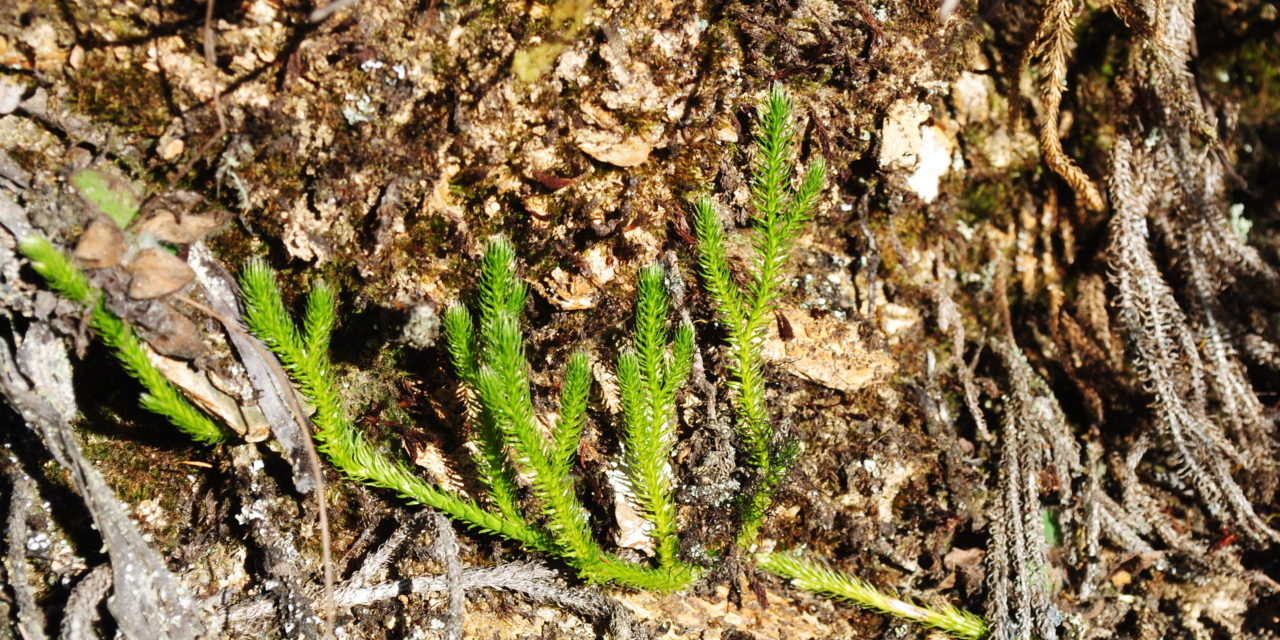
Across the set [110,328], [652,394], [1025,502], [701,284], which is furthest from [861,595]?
[110,328]

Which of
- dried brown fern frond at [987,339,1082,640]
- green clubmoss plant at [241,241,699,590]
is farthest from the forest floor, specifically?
Result: green clubmoss plant at [241,241,699,590]

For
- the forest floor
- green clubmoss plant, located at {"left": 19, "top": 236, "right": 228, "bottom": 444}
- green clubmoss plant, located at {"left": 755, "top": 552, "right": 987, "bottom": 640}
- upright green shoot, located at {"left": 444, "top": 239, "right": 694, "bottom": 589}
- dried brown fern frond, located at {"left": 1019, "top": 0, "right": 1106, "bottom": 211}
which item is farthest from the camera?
dried brown fern frond, located at {"left": 1019, "top": 0, "right": 1106, "bottom": 211}

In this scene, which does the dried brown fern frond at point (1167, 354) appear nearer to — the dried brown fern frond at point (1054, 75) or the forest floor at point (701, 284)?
the forest floor at point (701, 284)

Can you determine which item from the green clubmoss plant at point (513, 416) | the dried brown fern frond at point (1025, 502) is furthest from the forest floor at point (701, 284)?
the green clubmoss plant at point (513, 416)

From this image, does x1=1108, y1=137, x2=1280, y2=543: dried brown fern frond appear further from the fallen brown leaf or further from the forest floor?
the fallen brown leaf

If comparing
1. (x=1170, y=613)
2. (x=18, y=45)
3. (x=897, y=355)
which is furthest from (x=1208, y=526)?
(x=18, y=45)

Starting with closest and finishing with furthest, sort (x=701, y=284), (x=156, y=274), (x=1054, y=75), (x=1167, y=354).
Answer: (x=156, y=274)
(x=701, y=284)
(x=1054, y=75)
(x=1167, y=354)

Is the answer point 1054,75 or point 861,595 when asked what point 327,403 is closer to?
point 861,595
